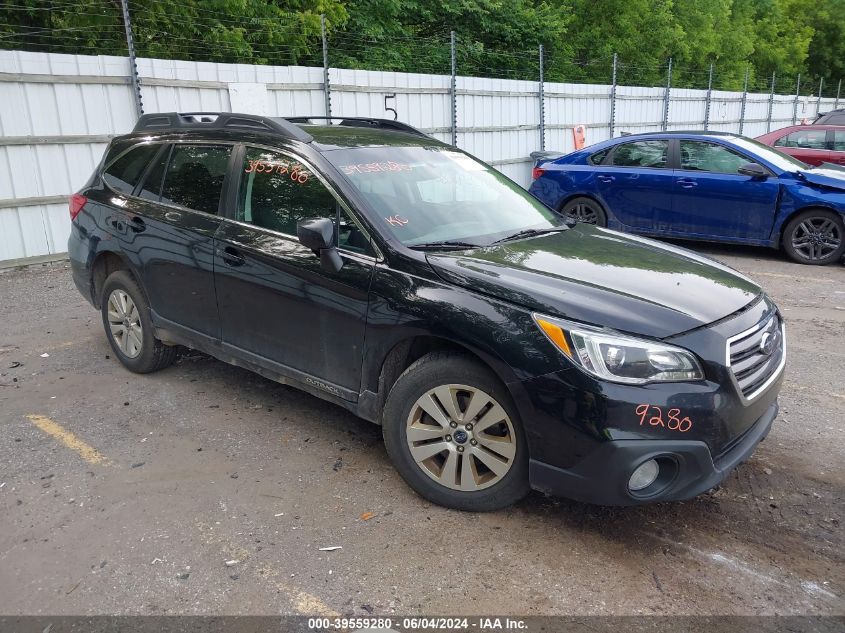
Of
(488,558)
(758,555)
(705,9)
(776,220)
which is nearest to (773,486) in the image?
(758,555)

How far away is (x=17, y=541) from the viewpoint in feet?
10.4

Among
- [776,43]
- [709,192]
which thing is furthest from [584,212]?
[776,43]

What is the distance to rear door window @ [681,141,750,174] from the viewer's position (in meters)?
8.82

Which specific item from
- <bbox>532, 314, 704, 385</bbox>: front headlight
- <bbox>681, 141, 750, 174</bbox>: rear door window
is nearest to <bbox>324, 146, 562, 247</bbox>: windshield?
<bbox>532, 314, 704, 385</bbox>: front headlight

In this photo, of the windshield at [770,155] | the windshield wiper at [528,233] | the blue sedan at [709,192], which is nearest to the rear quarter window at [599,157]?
the blue sedan at [709,192]

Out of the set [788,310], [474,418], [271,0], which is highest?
[271,0]

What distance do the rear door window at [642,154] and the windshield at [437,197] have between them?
5.41 metres

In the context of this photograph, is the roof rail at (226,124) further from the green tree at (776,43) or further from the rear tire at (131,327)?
the green tree at (776,43)

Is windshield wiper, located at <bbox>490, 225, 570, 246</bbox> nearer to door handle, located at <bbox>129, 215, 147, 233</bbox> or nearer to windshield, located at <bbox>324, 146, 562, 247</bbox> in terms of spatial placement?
windshield, located at <bbox>324, 146, 562, 247</bbox>

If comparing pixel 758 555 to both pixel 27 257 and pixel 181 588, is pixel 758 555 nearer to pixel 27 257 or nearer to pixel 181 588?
pixel 181 588

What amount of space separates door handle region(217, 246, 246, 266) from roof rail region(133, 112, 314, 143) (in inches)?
28.4

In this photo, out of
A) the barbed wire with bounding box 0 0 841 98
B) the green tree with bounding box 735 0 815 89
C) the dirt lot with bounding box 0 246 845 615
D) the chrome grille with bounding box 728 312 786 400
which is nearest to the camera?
the dirt lot with bounding box 0 246 845 615

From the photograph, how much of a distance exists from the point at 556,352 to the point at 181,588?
1.78 metres

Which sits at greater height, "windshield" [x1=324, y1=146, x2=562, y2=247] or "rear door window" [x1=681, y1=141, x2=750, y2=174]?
"windshield" [x1=324, y1=146, x2=562, y2=247]
